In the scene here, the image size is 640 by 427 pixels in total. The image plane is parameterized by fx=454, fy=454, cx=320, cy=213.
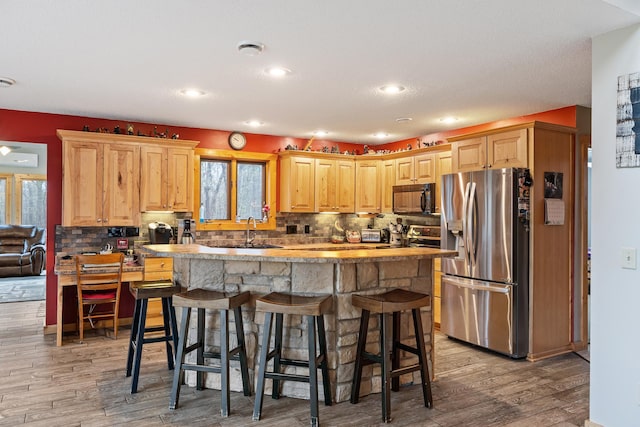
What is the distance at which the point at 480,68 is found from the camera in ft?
11.3

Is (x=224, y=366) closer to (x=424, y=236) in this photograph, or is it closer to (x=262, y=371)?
(x=262, y=371)

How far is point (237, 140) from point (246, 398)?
3701 mm

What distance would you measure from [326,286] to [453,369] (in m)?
1.59

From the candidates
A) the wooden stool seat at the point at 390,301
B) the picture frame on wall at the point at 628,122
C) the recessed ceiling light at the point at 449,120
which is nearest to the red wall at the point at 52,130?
the recessed ceiling light at the point at 449,120

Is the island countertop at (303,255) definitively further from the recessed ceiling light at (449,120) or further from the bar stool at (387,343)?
the recessed ceiling light at (449,120)

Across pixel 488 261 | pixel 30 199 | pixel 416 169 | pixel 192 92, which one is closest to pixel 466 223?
pixel 488 261

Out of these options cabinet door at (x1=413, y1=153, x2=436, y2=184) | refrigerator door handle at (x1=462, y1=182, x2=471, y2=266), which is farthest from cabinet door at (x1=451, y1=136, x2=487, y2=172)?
cabinet door at (x1=413, y1=153, x2=436, y2=184)

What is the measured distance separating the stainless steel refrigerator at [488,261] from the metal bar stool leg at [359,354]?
1.84 m

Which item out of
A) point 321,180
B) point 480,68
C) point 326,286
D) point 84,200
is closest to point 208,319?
point 326,286

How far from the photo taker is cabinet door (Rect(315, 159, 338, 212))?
6.39 meters

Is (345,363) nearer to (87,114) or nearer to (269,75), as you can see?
(269,75)

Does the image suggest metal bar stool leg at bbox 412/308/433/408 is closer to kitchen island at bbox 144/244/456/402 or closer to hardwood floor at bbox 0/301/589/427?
hardwood floor at bbox 0/301/589/427

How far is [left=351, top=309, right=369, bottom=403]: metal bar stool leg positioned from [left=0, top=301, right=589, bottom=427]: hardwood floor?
90mm

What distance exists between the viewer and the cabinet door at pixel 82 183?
4.87 metres
